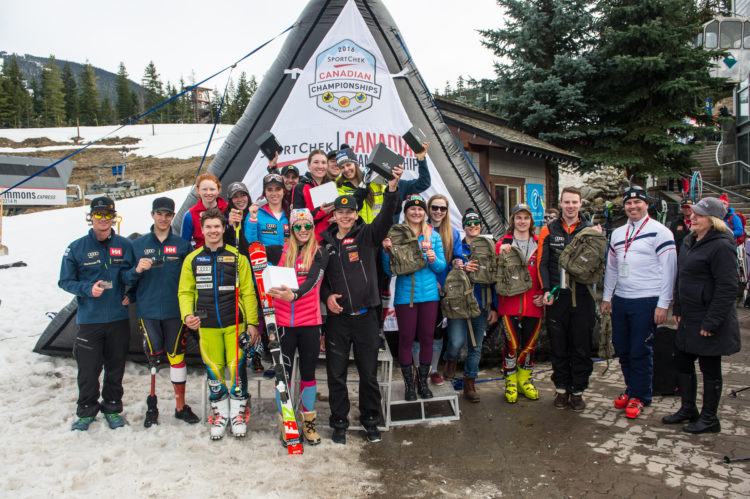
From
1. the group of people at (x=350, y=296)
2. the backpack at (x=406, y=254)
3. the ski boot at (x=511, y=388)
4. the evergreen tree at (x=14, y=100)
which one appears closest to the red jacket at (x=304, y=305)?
the group of people at (x=350, y=296)

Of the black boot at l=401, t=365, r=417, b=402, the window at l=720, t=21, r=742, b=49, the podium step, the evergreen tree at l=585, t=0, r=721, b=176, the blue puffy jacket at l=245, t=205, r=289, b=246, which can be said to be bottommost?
the podium step

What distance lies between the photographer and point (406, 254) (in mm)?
3996

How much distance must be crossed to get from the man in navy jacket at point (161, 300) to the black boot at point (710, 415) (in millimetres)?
4058

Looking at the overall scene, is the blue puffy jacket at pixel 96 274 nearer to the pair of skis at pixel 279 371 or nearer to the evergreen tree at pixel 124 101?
the pair of skis at pixel 279 371

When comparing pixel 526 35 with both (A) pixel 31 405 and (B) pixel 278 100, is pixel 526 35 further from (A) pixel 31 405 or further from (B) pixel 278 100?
(A) pixel 31 405

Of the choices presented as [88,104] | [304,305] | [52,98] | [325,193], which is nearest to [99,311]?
[304,305]

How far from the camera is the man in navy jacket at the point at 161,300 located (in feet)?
12.7

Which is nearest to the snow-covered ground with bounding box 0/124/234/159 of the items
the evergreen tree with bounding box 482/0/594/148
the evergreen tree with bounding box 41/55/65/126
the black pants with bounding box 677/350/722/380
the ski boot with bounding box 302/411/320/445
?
the evergreen tree with bounding box 41/55/65/126

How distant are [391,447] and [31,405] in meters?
3.21

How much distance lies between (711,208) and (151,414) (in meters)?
4.83

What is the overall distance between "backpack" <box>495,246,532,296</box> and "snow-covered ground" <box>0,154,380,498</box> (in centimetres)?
189

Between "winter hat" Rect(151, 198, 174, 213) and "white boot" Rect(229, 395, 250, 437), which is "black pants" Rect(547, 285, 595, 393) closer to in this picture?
"white boot" Rect(229, 395, 250, 437)

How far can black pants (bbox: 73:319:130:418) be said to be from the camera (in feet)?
12.4

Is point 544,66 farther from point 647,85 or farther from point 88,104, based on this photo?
point 88,104
